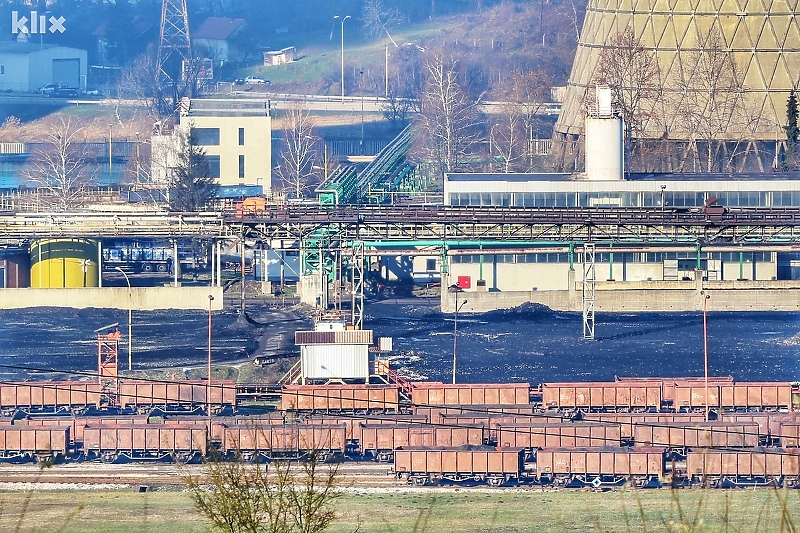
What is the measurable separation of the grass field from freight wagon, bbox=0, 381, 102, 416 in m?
10.2

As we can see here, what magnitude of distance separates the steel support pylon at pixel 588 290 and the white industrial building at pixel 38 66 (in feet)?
287

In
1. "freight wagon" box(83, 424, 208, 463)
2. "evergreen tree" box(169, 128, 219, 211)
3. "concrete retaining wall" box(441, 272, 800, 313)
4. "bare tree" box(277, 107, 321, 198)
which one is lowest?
"freight wagon" box(83, 424, 208, 463)

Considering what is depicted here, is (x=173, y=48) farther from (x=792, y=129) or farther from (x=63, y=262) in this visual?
(x=63, y=262)

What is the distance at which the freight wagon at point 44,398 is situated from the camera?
180ft

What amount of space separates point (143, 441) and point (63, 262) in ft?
96.4

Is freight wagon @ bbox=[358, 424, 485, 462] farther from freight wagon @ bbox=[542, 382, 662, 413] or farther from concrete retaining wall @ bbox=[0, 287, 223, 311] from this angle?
concrete retaining wall @ bbox=[0, 287, 223, 311]

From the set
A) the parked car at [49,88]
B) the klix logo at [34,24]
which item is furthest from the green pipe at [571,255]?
the klix logo at [34,24]

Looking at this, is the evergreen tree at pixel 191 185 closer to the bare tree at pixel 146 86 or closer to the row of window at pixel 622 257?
the row of window at pixel 622 257

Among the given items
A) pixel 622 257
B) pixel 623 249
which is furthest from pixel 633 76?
pixel 623 249

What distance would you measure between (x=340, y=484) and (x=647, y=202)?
37.7 meters

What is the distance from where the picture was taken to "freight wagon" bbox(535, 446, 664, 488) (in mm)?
45906

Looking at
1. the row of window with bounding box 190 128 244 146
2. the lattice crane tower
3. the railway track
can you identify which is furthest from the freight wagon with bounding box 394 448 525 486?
the lattice crane tower

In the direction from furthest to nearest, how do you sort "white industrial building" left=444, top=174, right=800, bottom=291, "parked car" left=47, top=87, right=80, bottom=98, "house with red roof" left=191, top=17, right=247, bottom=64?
1. "house with red roof" left=191, top=17, right=247, bottom=64
2. "parked car" left=47, top=87, right=80, bottom=98
3. "white industrial building" left=444, top=174, right=800, bottom=291

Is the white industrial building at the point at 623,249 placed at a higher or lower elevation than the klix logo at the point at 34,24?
lower
